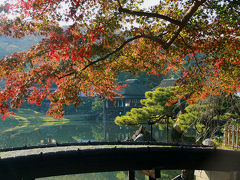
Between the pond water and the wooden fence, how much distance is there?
4.52 meters

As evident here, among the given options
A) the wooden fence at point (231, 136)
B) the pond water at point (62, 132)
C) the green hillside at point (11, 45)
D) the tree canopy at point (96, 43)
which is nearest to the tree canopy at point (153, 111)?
the pond water at point (62, 132)

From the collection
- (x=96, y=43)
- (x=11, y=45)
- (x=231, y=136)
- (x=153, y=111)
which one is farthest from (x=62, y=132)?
(x=11, y=45)

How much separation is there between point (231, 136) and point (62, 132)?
1829cm

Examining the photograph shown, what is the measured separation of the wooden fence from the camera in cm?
686

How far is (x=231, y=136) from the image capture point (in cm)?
759

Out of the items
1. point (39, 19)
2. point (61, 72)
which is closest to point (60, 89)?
point (61, 72)

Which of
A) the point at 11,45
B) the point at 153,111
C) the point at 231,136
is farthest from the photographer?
the point at 11,45

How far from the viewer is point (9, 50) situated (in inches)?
2341

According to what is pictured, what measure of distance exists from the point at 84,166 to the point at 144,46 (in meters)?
3.41

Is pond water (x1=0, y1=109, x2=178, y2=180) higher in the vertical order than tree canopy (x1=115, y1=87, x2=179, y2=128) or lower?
lower

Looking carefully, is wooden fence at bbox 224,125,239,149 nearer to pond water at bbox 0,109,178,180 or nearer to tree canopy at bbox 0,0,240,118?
tree canopy at bbox 0,0,240,118

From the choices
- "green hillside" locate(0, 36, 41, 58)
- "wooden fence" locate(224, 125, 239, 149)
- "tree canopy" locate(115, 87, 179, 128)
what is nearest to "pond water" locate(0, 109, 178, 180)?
"tree canopy" locate(115, 87, 179, 128)

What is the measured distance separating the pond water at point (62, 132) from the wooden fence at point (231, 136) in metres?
4.52

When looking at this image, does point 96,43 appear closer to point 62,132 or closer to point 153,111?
point 153,111
